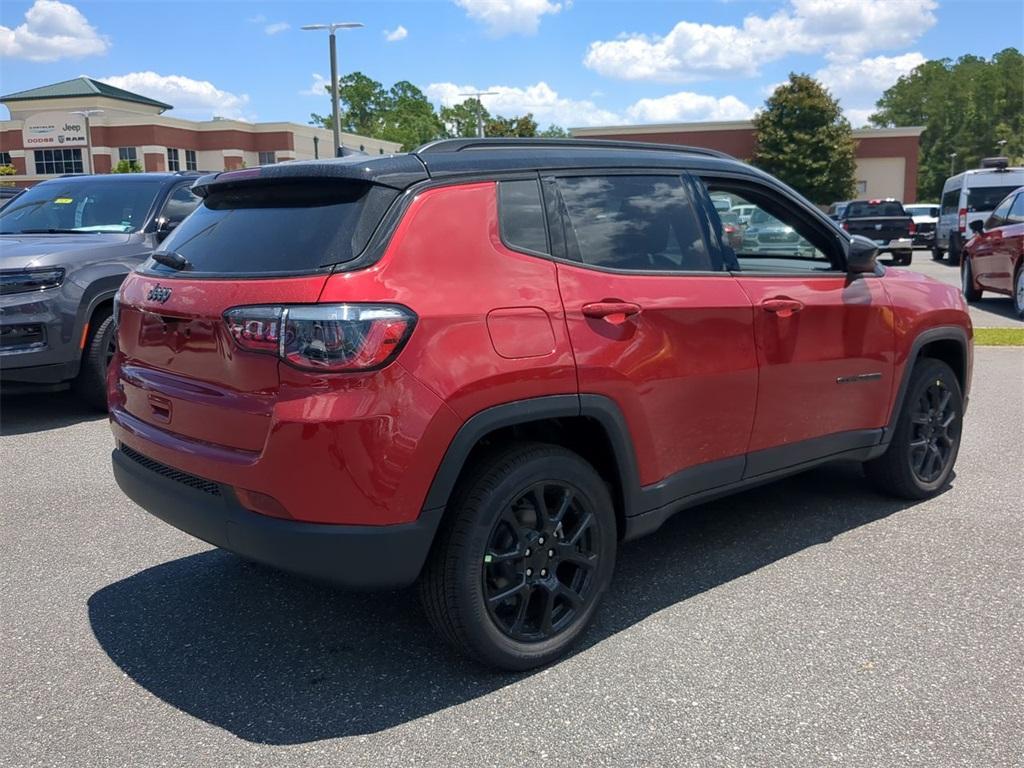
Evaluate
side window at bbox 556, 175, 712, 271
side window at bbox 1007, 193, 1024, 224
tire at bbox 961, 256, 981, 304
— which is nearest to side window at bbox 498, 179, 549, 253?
side window at bbox 556, 175, 712, 271

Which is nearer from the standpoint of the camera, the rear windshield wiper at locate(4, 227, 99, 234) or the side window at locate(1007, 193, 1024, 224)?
the rear windshield wiper at locate(4, 227, 99, 234)

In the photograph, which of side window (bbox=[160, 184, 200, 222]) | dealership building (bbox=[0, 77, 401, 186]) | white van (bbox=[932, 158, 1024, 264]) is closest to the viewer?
side window (bbox=[160, 184, 200, 222])

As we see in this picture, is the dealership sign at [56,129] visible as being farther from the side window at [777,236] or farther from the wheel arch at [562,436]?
the wheel arch at [562,436]

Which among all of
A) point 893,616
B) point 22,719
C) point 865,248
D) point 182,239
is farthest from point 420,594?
point 865,248

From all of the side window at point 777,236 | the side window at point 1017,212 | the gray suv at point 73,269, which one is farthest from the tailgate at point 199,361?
the side window at point 1017,212

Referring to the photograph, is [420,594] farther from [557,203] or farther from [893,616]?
[893,616]

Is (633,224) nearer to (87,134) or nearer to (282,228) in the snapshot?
(282,228)

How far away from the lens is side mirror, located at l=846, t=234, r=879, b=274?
14.5ft

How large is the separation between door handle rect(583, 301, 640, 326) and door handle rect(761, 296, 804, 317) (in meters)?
0.84

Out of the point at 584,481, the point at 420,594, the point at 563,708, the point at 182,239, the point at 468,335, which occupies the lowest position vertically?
the point at 563,708

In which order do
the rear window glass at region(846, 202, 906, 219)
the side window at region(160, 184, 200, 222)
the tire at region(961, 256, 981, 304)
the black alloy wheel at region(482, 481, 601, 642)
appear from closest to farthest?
the black alloy wheel at region(482, 481, 601, 642), the side window at region(160, 184, 200, 222), the tire at region(961, 256, 981, 304), the rear window glass at region(846, 202, 906, 219)

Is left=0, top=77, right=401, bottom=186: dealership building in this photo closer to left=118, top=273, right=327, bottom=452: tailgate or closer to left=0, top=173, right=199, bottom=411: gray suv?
left=0, top=173, right=199, bottom=411: gray suv

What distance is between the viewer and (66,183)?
858 centimetres

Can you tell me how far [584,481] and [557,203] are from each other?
1.05 m
